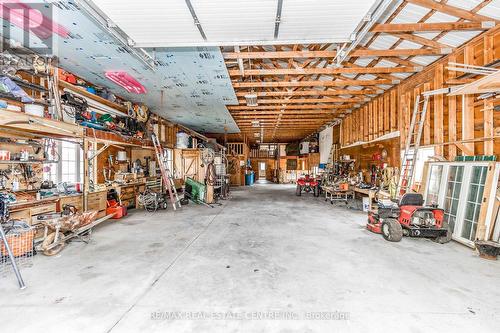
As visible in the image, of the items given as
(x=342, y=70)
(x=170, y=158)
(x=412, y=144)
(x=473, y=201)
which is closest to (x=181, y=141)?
(x=170, y=158)

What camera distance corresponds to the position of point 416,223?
410cm

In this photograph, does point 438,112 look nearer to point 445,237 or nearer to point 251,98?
point 445,237

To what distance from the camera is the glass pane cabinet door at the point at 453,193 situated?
4.29 meters

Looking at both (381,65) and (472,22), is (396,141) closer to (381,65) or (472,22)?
(381,65)

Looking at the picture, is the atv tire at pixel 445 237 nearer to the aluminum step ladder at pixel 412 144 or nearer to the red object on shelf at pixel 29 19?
the aluminum step ladder at pixel 412 144

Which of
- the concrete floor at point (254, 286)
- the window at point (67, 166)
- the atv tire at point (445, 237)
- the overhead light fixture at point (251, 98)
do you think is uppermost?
the overhead light fixture at point (251, 98)

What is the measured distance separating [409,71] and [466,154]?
2261mm

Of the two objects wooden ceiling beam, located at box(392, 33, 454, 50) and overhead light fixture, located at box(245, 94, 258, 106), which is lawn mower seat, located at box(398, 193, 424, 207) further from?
overhead light fixture, located at box(245, 94, 258, 106)

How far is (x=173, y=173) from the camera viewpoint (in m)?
10.5

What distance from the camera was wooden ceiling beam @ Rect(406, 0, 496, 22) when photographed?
339 cm

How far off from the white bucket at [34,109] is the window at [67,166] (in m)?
1.26

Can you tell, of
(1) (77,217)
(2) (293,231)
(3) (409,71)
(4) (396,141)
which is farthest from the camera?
(4) (396,141)

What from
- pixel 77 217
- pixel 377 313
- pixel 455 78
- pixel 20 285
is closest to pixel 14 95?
pixel 77 217

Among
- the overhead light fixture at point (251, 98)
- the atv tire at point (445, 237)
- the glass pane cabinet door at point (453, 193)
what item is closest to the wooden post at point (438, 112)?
the glass pane cabinet door at point (453, 193)
